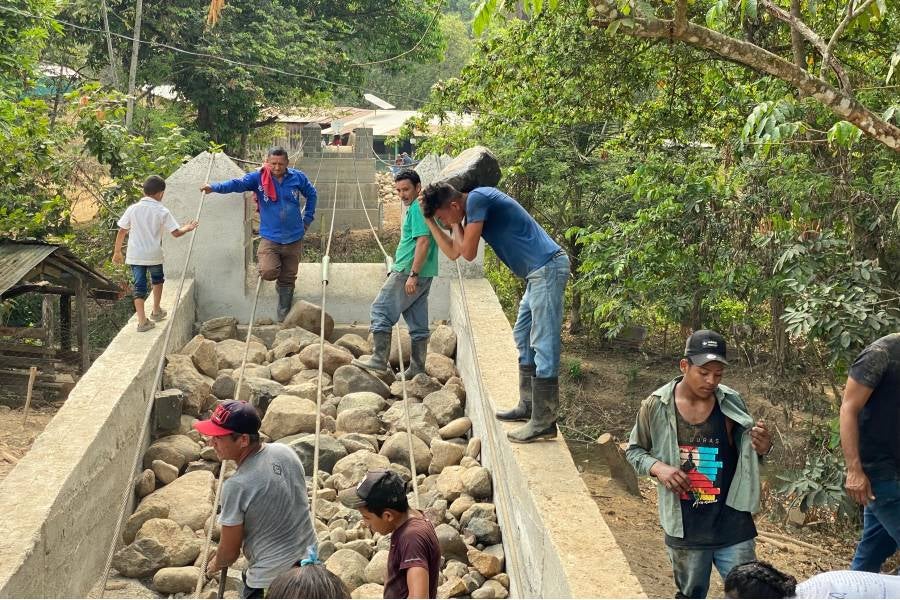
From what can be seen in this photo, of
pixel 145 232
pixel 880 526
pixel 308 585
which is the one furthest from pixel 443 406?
pixel 308 585

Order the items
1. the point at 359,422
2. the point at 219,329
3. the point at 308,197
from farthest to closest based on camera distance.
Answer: the point at 219,329 < the point at 308,197 < the point at 359,422

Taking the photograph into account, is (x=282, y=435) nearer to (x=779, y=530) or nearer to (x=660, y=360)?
(x=779, y=530)

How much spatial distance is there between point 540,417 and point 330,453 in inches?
70.9

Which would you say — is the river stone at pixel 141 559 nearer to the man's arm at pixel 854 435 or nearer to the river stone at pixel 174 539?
the river stone at pixel 174 539

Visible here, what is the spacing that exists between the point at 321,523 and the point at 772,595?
3.79m

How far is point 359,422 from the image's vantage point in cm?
760

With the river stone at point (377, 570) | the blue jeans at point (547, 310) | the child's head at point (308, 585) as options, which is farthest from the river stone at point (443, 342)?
the child's head at point (308, 585)

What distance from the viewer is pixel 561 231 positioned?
16062mm

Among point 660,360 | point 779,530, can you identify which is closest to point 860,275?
point 779,530

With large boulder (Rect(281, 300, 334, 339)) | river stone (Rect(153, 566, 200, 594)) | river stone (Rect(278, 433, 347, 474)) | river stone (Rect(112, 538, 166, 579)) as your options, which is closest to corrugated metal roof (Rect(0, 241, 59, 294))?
large boulder (Rect(281, 300, 334, 339))

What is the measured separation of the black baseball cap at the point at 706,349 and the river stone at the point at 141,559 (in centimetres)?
347

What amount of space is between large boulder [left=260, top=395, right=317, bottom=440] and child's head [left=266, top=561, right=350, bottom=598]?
416cm

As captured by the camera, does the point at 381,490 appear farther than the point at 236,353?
No

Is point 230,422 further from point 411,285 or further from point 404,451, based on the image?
point 411,285
